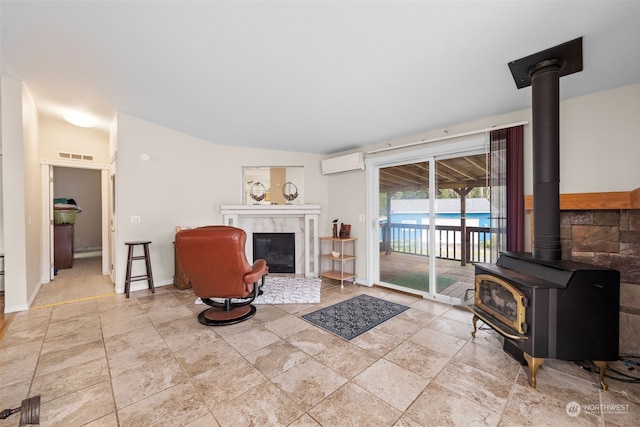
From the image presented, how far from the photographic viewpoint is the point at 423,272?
4602 millimetres

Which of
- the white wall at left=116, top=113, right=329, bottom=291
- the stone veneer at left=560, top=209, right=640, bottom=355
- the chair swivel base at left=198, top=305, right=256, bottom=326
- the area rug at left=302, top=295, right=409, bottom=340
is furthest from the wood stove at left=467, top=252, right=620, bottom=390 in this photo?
the white wall at left=116, top=113, right=329, bottom=291

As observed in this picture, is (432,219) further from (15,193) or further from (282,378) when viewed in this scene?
(15,193)

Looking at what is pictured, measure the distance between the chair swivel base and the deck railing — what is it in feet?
8.21

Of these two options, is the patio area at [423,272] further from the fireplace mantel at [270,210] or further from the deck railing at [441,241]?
the fireplace mantel at [270,210]

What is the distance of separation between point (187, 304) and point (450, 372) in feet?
10.1

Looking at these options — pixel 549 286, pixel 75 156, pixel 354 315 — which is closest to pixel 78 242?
pixel 75 156

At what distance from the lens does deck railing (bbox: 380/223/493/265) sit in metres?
3.88

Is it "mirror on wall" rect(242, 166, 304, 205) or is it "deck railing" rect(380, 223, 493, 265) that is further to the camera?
"mirror on wall" rect(242, 166, 304, 205)

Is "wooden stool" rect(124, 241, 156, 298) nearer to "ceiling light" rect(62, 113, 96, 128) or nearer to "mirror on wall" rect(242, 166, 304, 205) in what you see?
"mirror on wall" rect(242, 166, 304, 205)

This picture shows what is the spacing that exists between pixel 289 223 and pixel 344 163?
161 cm

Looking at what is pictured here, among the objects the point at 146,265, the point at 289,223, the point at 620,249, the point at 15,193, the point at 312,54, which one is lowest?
the point at 146,265

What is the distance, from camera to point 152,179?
3.99 m

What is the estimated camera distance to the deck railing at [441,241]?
388cm

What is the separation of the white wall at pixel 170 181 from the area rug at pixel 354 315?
211 cm
